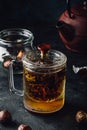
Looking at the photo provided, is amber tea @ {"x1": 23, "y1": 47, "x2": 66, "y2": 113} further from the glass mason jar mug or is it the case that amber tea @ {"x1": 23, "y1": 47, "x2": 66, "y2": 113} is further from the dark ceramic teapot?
the dark ceramic teapot

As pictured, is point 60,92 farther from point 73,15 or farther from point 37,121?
point 73,15

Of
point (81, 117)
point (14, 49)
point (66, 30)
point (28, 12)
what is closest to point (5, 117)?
point (81, 117)

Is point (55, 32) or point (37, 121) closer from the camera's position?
point (37, 121)

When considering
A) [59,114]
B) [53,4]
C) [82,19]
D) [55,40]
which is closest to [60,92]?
[59,114]

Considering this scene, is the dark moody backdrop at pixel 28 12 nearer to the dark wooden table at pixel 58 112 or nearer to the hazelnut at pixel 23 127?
the dark wooden table at pixel 58 112

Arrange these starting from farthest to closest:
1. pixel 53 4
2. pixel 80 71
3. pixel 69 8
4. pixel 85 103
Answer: pixel 53 4, pixel 69 8, pixel 80 71, pixel 85 103

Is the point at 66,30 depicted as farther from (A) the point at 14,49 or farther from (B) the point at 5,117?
(B) the point at 5,117
